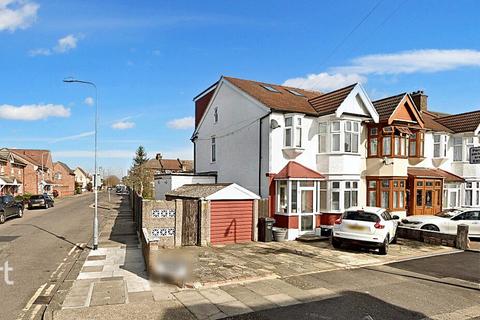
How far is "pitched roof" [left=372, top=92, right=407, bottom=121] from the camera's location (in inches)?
763

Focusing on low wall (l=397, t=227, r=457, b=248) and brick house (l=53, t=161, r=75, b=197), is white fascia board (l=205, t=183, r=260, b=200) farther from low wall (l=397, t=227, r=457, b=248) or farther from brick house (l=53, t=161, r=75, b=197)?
brick house (l=53, t=161, r=75, b=197)

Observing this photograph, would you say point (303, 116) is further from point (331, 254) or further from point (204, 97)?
point (204, 97)

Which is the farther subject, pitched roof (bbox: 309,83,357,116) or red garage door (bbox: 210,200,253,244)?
pitched roof (bbox: 309,83,357,116)

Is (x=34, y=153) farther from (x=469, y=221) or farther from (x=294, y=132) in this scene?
(x=469, y=221)

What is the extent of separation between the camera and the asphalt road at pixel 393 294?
7391mm

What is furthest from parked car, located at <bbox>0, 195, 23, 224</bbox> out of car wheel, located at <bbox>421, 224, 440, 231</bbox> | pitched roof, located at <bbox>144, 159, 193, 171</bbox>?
pitched roof, located at <bbox>144, 159, 193, 171</bbox>

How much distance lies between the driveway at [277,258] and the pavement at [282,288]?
35 mm

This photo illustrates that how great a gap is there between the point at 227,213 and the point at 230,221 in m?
0.38

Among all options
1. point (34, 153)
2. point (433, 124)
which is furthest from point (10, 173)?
point (433, 124)

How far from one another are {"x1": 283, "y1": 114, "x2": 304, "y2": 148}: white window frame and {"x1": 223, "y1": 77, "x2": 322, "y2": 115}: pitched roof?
0.40 meters

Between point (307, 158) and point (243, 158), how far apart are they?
3.51m

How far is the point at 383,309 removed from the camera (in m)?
7.73

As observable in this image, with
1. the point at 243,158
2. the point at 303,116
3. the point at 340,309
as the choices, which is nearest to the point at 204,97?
the point at 243,158

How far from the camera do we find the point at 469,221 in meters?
17.7
